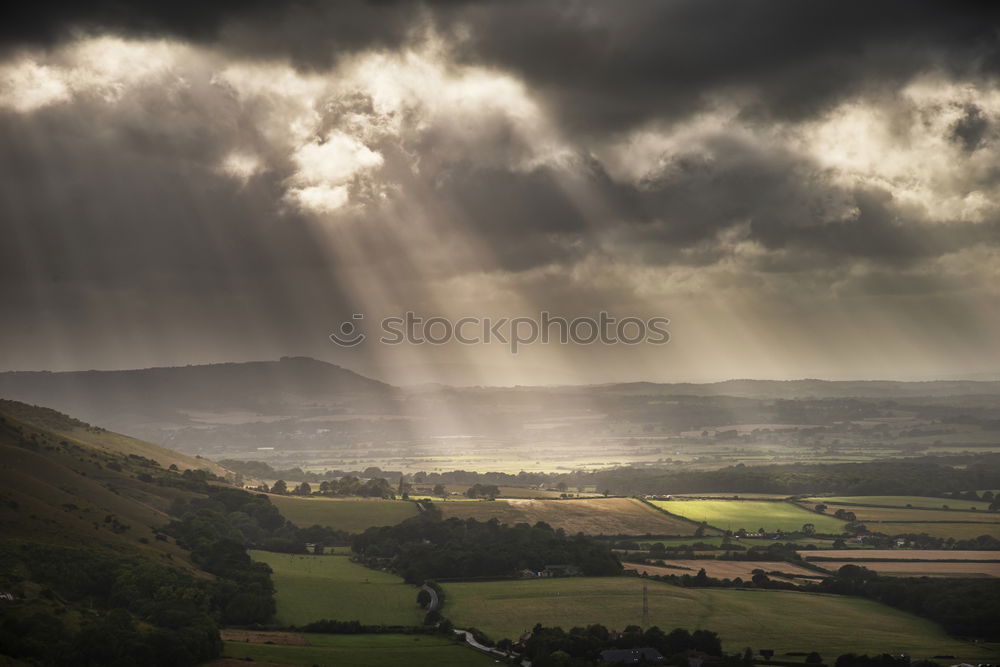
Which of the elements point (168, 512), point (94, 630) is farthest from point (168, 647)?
point (168, 512)

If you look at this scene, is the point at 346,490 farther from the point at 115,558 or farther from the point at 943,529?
the point at 943,529

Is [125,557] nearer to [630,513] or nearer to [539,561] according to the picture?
[539,561]

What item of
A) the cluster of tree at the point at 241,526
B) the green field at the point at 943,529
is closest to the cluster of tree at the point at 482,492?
the cluster of tree at the point at 241,526

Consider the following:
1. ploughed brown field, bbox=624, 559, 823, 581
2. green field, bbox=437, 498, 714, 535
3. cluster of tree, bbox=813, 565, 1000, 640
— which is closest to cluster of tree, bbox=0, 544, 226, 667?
ploughed brown field, bbox=624, 559, 823, 581

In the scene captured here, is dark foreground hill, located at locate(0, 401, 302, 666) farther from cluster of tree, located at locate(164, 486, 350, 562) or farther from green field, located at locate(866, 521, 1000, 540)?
green field, located at locate(866, 521, 1000, 540)

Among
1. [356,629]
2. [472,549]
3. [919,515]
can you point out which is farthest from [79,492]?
[919,515]

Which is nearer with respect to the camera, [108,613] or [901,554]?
[108,613]

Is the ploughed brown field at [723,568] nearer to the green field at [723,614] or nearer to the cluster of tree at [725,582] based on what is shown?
the cluster of tree at [725,582]
